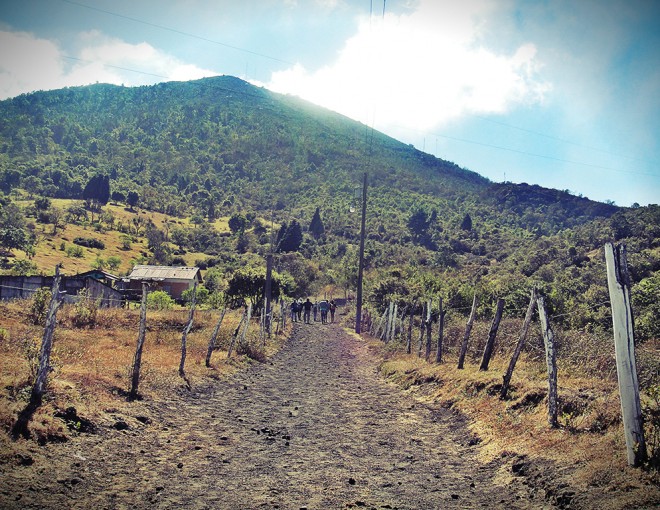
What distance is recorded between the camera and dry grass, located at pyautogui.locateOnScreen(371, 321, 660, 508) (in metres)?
5.54

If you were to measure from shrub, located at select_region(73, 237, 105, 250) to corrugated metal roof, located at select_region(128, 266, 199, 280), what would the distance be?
2013 cm

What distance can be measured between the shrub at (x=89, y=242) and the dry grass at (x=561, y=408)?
68048mm

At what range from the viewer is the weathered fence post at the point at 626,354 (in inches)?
220

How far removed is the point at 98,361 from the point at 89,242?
219ft

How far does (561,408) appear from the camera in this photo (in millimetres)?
7941

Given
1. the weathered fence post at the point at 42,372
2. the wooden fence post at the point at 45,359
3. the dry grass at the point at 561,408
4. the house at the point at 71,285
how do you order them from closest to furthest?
the dry grass at the point at 561,408, the weathered fence post at the point at 42,372, the wooden fence post at the point at 45,359, the house at the point at 71,285

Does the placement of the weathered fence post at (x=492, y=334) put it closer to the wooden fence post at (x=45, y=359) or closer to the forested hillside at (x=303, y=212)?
the forested hillside at (x=303, y=212)

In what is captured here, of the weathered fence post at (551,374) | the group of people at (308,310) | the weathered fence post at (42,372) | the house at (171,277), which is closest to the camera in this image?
the weathered fence post at (42,372)

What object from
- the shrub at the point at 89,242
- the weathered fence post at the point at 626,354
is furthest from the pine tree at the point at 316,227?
the weathered fence post at the point at 626,354

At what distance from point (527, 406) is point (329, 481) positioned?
14.1 ft

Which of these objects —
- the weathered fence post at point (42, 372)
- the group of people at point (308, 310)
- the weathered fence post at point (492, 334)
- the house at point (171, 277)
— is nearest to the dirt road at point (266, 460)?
the weathered fence post at point (42, 372)

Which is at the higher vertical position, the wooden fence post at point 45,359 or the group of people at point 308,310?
the wooden fence post at point 45,359

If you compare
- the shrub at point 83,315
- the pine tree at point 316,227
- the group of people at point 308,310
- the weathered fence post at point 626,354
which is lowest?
the group of people at point 308,310

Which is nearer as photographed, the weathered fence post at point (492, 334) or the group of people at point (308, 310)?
the weathered fence post at point (492, 334)
